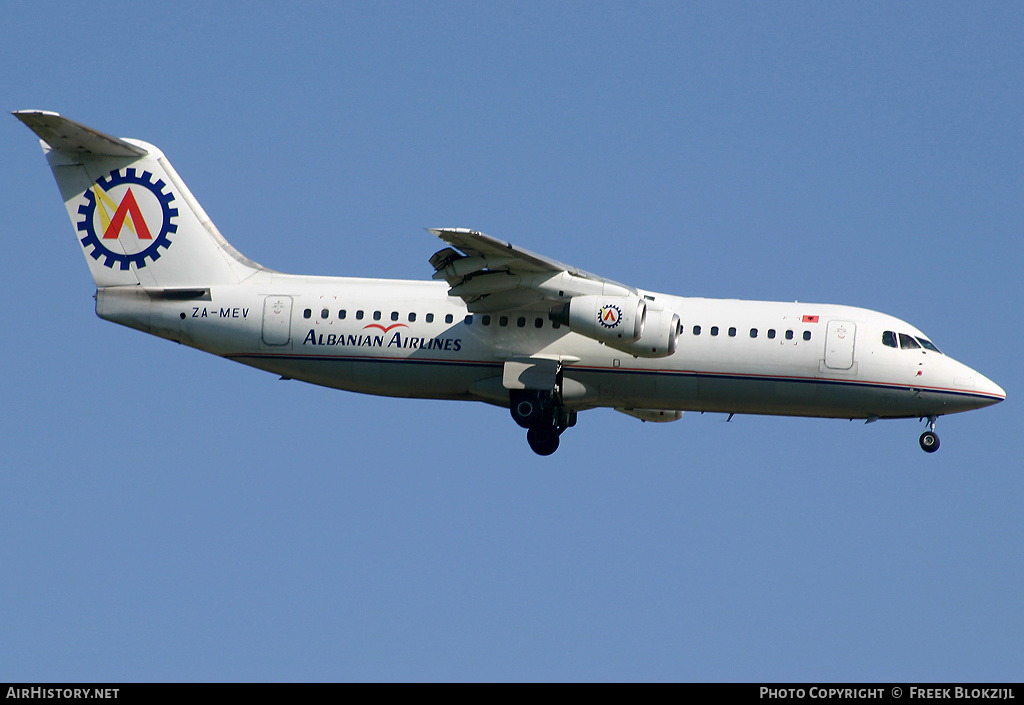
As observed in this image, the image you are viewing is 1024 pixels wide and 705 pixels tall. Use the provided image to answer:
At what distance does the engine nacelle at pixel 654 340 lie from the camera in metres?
24.4

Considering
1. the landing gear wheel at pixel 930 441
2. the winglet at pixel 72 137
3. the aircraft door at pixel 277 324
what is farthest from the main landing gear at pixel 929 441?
the winglet at pixel 72 137

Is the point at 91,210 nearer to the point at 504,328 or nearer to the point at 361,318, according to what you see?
the point at 361,318

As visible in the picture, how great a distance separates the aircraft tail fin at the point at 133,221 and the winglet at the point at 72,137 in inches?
0.7

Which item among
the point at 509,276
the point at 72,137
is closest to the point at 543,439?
the point at 509,276

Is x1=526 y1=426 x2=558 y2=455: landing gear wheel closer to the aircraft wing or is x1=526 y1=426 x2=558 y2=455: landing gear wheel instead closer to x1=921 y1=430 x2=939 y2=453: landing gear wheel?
the aircraft wing

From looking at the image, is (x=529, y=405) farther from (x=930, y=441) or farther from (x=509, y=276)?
(x=930, y=441)

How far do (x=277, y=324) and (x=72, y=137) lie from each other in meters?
5.17

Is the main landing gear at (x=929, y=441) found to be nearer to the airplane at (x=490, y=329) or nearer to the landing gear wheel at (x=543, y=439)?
the airplane at (x=490, y=329)

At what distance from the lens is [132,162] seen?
89.8 ft

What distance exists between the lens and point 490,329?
25938mm

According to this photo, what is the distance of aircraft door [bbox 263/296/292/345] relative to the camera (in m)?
26.4

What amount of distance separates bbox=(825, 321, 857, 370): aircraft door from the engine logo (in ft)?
13.1
